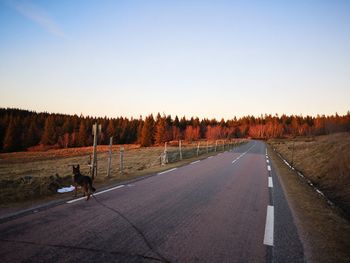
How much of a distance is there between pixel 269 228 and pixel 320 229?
1.20 meters

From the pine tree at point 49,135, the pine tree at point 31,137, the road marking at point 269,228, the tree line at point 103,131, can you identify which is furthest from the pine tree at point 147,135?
the road marking at point 269,228

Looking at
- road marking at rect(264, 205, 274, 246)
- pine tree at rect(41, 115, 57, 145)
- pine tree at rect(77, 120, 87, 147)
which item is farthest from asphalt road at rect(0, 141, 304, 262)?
pine tree at rect(77, 120, 87, 147)

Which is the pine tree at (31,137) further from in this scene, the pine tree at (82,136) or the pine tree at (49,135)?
the pine tree at (82,136)

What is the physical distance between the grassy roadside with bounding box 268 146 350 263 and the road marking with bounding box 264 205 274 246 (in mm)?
556

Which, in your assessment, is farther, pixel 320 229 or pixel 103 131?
pixel 103 131

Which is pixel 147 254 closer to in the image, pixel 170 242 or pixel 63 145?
pixel 170 242

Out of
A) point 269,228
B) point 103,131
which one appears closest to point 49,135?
point 103,131

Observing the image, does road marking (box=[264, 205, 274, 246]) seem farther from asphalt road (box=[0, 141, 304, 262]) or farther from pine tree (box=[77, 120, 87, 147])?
pine tree (box=[77, 120, 87, 147])

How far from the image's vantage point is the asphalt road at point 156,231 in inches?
153

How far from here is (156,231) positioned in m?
4.89

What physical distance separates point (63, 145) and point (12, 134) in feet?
62.5

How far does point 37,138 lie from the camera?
93.2 metres

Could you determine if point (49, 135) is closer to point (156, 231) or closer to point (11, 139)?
point (11, 139)

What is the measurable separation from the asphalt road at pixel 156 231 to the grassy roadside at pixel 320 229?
0.22 meters
